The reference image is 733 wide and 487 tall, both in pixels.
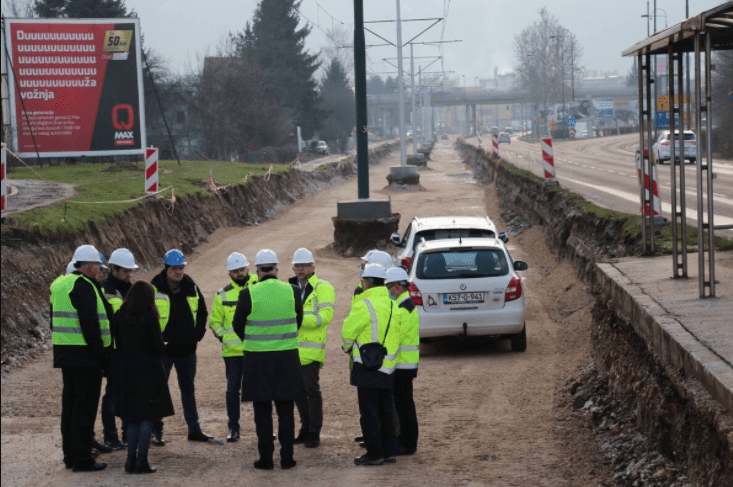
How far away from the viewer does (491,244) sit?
15133 mm

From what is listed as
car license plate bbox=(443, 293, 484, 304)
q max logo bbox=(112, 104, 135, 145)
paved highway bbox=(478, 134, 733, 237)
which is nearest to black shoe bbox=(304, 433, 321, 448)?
car license plate bbox=(443, 293, 484, 304)

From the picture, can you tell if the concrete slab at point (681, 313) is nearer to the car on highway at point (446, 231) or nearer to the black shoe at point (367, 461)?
the black shoe at point (367, 461)

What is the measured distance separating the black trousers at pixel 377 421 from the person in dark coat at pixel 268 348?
1.87ft

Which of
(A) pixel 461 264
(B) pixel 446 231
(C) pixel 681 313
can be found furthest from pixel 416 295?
(C) pixel 681 313

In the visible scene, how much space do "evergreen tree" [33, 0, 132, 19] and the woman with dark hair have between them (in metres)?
52.1

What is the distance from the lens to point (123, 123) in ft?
124

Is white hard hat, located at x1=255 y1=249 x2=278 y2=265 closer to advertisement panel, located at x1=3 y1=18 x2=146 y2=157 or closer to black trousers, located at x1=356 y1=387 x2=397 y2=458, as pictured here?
black trousers, located at x1=356 y1=387 x2=397 y2=458

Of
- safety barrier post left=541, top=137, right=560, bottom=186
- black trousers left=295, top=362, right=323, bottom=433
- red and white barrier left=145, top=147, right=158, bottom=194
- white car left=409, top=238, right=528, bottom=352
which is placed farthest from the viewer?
safety barrier post left=541, top=137, right=560, bottom=186

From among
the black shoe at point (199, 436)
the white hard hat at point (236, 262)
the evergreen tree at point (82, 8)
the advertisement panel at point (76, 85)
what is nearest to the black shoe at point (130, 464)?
the black shoe at point (199, 436)

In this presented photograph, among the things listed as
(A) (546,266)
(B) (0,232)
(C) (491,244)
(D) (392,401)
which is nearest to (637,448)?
(D) (392,401)

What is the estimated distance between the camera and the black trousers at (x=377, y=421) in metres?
9.44

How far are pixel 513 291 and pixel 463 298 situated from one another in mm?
673

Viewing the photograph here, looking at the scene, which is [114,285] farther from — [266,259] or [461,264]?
[461,264]

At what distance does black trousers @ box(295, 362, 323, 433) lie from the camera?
1008 centimetres
